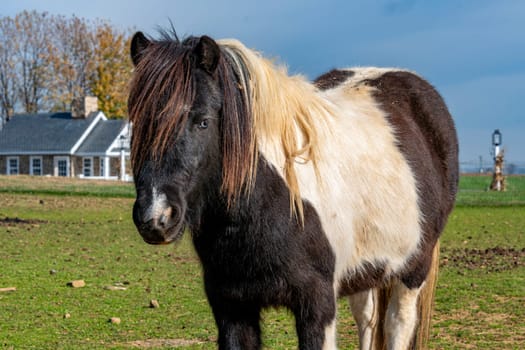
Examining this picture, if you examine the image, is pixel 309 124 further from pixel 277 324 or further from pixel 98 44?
pixel 98 44

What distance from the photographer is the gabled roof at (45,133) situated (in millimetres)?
48438

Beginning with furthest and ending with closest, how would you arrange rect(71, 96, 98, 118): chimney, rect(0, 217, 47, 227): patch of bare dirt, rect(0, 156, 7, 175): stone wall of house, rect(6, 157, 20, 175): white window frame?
rect(0, 156, 7, 175): stone wall of house < rect(6, 157, 20, 175): white window frame < rect(71, 96, 98, 118): chimney < rect(0, 217, 47, 227): patch of bare dirt

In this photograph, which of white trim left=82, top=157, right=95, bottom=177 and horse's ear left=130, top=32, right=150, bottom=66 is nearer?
horse's ear left=130, top=32, right=150, bottom=66

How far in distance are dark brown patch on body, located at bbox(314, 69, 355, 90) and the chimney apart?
45518mm

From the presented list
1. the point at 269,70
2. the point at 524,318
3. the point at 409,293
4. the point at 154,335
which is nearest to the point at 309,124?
the point at 269,70

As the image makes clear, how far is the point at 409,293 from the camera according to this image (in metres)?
4.38

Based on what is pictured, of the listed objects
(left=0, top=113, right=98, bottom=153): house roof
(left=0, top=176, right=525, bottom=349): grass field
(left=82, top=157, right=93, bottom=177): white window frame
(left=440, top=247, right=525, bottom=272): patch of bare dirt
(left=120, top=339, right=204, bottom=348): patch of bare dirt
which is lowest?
(left=440, top=247, right=525, bottom=272): patch of bare dirt

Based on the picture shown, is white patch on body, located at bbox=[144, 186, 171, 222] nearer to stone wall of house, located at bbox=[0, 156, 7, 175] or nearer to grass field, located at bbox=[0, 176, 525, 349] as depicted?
grass field, located at bbox=[0, 176, 525, 349]

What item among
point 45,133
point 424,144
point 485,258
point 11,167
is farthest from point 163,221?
point 11,167

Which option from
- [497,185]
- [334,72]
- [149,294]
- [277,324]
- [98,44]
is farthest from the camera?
[98,44]

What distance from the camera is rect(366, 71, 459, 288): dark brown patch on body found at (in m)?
4.29

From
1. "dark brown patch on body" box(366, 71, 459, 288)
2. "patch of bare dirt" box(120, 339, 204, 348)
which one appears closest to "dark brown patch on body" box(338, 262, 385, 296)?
"dark brown patch on body" box(366, 71, 459, 288)

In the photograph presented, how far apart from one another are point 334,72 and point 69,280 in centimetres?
489

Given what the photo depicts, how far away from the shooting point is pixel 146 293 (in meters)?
7.61
